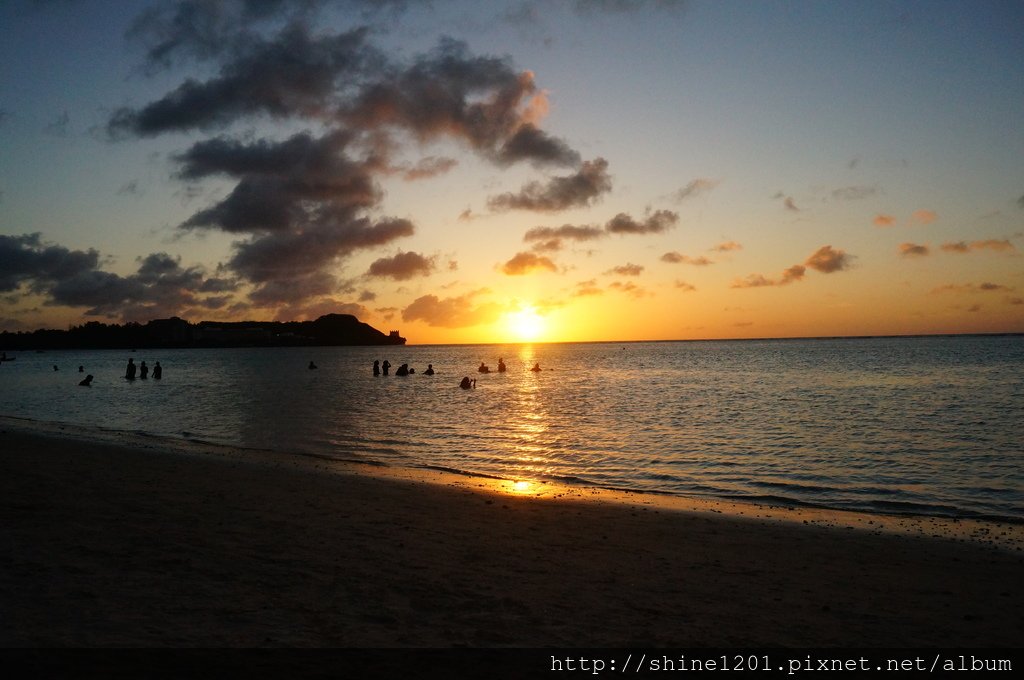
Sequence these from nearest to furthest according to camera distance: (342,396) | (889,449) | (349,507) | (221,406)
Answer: (349,507)
(889,449)
(221,406)
(342,396)

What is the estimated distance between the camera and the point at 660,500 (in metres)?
17.2

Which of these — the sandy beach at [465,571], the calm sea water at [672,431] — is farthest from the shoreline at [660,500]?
the calm sea water at [672,431]

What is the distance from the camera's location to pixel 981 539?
13.1 metres

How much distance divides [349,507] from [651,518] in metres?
6.77

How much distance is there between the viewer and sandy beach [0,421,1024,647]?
737cm

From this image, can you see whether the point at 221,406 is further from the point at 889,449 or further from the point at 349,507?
the point at 889,449

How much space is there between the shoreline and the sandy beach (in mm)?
150

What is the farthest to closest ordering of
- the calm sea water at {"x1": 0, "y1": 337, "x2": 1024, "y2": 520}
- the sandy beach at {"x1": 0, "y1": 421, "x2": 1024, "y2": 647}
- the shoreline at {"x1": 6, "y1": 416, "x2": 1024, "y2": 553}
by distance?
the calm sea water at {"x1": 0, "y1": 337, "x2": 1024, "y2": 520}, the shoreline at {"x1": 6, "y1": 416, "x2": 1024, "y2": 553}, the sandy beach at {"x1": 0, "y1": 421, "x2": 1024, "y2": 647}

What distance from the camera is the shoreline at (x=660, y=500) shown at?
1396 cm

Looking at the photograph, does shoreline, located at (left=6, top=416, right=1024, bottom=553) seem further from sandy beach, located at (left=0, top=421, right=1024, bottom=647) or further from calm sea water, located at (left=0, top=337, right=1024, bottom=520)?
calm sea water, located at (left=0, top=337, right=1024, bottom=520)

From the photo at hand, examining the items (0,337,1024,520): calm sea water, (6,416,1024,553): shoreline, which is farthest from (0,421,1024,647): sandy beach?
(0,337,1024,520): calm sea water

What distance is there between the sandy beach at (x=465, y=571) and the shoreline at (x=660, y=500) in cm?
15

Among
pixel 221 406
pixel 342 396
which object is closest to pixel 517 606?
pixel 221 406

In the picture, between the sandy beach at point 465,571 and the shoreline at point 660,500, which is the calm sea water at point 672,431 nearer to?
the shoreline at point 660,500
